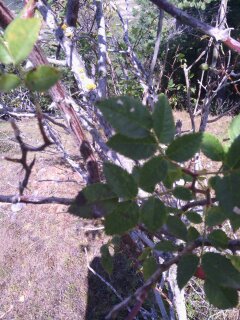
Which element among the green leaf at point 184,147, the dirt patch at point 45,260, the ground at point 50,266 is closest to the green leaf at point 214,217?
the green leaf at point 184,147

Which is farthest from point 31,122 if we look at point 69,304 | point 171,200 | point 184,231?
point 184,231

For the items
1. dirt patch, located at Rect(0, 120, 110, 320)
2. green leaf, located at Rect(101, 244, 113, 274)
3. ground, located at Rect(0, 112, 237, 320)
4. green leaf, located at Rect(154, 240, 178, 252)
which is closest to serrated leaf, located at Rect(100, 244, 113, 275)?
green leaf, located at Rect(101, 244, 113, 274)

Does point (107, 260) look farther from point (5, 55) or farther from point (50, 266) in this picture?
point (50, 266)

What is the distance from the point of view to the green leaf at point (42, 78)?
355 mm

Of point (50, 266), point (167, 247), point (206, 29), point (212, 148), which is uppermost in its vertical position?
point (206, 29)

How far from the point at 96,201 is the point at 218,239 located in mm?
163

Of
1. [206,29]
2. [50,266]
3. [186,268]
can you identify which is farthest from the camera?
[50,266]

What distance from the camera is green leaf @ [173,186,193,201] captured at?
18.6 inches

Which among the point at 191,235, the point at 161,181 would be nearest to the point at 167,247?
the point at 191,235

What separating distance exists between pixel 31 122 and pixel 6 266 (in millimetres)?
3782

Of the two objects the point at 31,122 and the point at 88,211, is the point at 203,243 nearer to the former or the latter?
the point at 88,211

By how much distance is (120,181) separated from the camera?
0.42m

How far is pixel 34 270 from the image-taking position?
10.6 ft

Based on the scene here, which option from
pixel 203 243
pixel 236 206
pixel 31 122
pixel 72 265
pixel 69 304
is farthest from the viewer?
pixel 31 122
